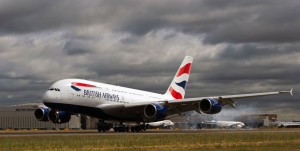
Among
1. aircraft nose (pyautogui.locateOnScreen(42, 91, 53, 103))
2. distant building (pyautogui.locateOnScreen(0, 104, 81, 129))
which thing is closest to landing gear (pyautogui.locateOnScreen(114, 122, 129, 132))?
aircraft nose (pyautogui.locateOnScreen(42, 91, 53, 103))

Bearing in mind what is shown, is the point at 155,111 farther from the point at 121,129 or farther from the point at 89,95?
the point at 89,95

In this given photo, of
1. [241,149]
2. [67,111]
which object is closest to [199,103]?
[67,111]

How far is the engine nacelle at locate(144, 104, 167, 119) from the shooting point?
62.0m

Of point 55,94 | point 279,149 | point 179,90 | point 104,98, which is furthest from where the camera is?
point 179,90

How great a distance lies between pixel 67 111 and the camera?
6281 cm

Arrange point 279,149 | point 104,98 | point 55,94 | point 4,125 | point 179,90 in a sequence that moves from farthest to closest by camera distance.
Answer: point 4,125 < point 179,90 < point 104,98 < point 55,94 < point 279,149

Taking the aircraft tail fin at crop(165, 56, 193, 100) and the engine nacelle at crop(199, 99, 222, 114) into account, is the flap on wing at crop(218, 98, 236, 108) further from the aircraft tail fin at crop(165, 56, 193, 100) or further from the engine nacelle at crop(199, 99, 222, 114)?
the aircraft tail fin at crop(165, 56, 193, 100)

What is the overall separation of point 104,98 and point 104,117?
2668mm

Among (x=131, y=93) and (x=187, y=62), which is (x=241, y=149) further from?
(x=187, y=62)

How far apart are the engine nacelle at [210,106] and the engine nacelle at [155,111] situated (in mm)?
4561

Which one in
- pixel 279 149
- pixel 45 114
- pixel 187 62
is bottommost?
pixel 279 149

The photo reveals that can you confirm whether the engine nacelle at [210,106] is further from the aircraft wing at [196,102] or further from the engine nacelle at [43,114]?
the engine nacelle at [43,114]

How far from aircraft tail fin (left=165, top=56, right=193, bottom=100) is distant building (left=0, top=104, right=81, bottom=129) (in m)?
61.7

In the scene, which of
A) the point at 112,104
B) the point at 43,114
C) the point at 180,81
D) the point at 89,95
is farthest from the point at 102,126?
the point at 180,81
